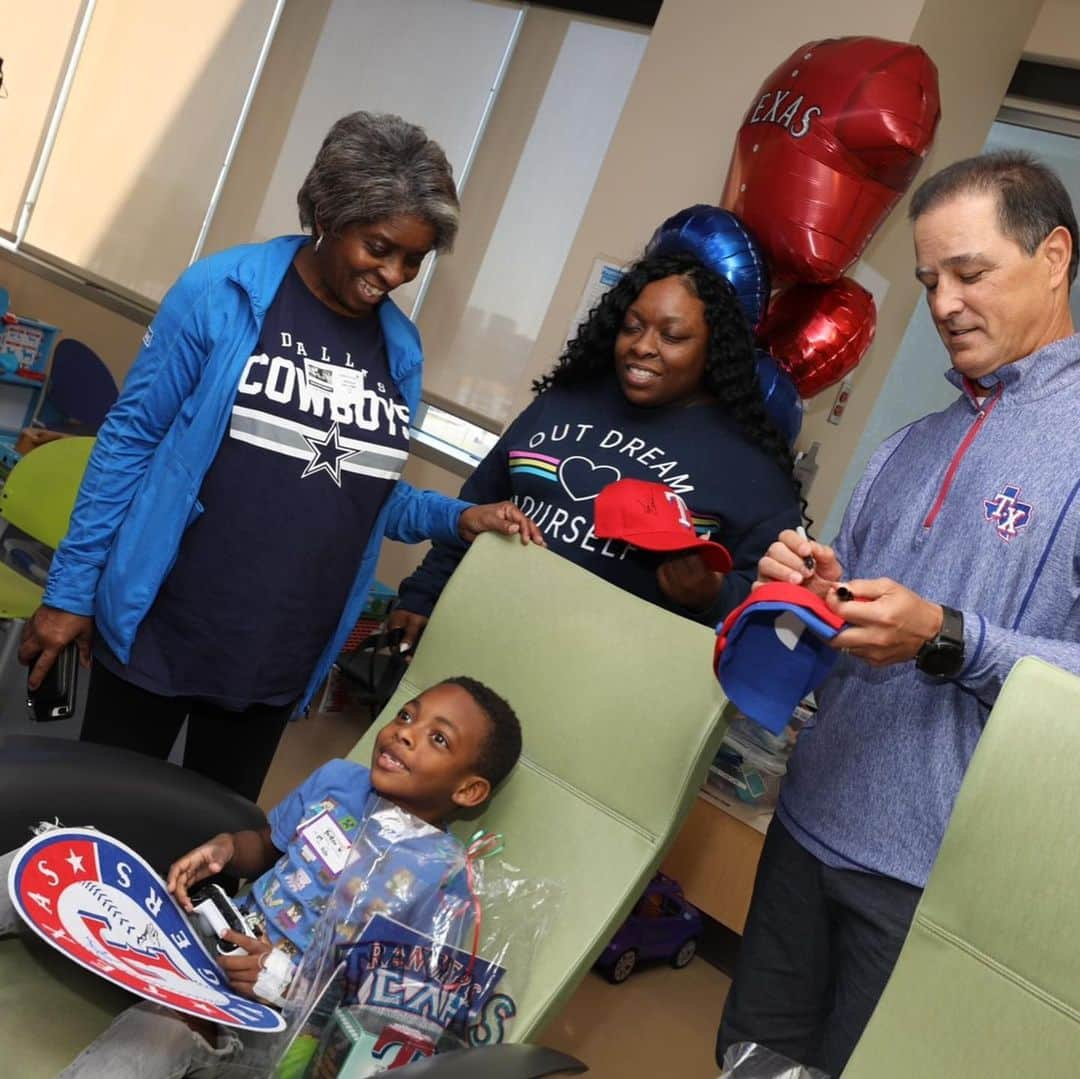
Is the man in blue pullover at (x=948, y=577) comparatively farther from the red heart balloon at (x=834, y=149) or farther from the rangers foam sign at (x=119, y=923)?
the red heart balloon at (x=834, y=149)

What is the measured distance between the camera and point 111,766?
151 centimetres

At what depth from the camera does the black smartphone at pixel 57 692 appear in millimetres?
1646

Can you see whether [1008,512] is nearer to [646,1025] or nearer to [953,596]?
[953,596]

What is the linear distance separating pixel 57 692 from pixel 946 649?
1.22 m

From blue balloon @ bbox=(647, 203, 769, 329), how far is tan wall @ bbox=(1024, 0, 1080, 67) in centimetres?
153

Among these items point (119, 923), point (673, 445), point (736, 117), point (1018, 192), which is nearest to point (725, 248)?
point (673, 445)

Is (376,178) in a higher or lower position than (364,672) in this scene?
higher

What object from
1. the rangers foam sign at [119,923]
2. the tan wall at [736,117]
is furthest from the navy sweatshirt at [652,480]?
the tan wall at [736,117]

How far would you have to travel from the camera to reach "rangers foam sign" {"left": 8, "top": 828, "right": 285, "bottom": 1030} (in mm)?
1201

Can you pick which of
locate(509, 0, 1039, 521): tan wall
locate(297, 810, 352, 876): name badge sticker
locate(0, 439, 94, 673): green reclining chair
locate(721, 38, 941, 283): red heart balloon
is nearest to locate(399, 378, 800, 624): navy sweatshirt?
locate(297, 810, 352, 876): name badge sticker

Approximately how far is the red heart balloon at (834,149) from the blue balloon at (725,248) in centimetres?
9

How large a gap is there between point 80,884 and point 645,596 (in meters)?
0.93

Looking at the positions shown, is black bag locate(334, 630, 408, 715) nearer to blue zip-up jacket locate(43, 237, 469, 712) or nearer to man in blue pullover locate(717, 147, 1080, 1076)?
blue zip-up jacket locate(43, 237, 469, 712)

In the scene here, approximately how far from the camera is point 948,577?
1267 mm
